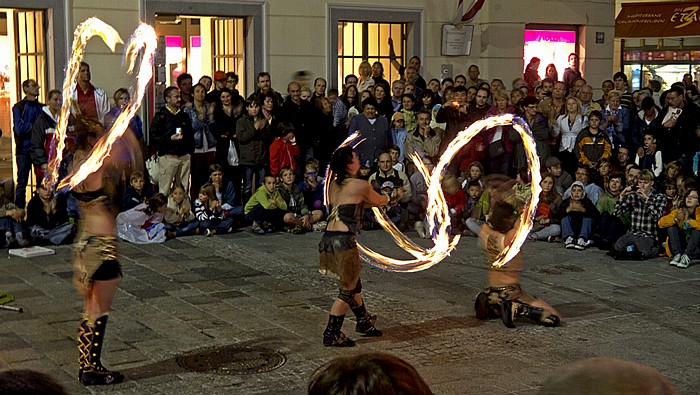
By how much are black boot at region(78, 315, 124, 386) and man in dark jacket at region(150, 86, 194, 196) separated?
246 inches

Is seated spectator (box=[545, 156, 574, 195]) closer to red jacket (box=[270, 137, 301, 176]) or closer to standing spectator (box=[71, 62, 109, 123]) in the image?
red jacket (box=[270, 137, 301, 176])

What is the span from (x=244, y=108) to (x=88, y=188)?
685 cm

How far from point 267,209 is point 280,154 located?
846 mm

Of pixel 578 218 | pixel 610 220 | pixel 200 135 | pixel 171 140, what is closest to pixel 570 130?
pixel 578 218

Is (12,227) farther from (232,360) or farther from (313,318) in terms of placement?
(232,360)

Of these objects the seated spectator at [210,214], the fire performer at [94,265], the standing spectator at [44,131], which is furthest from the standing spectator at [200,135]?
the fire performer at [94,265]

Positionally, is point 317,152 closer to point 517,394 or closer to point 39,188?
point 39,188

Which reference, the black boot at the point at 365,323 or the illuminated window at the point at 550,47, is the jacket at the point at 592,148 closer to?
the illuminated window at the point at 550,47

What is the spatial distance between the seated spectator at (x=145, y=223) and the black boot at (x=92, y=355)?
5205 mm

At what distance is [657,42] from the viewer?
25000 mm

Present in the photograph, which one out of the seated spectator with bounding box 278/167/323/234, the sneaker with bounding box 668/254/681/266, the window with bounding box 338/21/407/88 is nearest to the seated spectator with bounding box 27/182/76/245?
the seated spectator with bounding box 278/167/323/234

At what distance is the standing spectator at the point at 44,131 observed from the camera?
40.9 feet

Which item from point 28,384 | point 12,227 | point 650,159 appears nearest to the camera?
point 28,384

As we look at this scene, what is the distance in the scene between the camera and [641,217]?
11.8 metres
